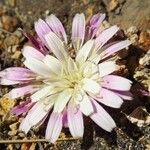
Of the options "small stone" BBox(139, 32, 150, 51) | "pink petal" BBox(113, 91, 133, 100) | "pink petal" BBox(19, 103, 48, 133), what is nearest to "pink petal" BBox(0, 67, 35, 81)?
"pink petal" BBox(19, 103, 48, 133)

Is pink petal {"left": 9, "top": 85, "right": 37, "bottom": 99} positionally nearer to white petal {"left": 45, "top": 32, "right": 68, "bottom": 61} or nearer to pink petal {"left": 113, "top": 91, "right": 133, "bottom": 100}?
white petal {"left": 45, "top": 32, "right": 68, "bottom": 61}

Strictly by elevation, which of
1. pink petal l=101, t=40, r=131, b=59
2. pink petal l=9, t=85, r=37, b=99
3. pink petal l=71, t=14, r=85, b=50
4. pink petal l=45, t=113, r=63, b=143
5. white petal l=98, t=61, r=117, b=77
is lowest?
pink petal l=45, t=113, r=63, b=143

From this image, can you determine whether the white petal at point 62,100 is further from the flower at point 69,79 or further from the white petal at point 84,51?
the white petal at point 84,51

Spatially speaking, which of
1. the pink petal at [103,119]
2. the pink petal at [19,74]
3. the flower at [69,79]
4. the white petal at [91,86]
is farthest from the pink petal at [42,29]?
the pink petal at [103,119]

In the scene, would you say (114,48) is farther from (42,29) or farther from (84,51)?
(42,29)

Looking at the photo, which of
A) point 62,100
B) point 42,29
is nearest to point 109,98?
point 62,100

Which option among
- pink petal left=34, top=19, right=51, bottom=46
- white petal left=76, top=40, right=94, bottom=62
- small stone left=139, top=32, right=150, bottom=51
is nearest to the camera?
white petal left=76, top=40, right=94, bottom=62

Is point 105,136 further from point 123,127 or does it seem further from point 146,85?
point 146,85
